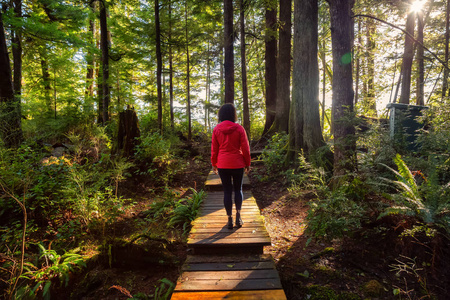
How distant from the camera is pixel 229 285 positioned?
295 centimetres

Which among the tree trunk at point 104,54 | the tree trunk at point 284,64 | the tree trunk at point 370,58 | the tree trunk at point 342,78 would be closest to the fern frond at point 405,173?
the tree trunk at point 342,78

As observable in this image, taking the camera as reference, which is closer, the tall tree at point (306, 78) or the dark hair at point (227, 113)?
the dark hair at point (227, 113)

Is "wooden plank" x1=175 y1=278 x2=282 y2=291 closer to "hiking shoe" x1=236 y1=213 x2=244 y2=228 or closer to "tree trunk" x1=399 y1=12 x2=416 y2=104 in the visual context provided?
"hiking shoe" x1=236 y1=213 x2=244 y2=228

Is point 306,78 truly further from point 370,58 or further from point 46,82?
point 46,82

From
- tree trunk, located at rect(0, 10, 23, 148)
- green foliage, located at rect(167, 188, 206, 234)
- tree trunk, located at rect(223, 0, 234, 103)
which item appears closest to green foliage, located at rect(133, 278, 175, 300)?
green foliage, located at rect(167, 188, 206, 234)

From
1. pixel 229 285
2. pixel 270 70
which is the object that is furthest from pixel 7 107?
pixel 270 70

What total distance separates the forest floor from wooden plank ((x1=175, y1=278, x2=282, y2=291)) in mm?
328

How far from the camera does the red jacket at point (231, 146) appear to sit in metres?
4.22

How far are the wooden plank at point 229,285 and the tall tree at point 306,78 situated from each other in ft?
16.4

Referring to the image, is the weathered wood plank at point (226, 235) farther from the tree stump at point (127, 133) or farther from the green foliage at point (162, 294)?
the tree stump at point (127, 133)

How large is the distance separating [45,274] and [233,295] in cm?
319

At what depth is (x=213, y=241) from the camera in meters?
3.86

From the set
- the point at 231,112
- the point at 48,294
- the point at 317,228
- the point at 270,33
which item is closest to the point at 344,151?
the point at 317,228

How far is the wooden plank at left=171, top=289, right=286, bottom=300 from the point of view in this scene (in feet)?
8.80
